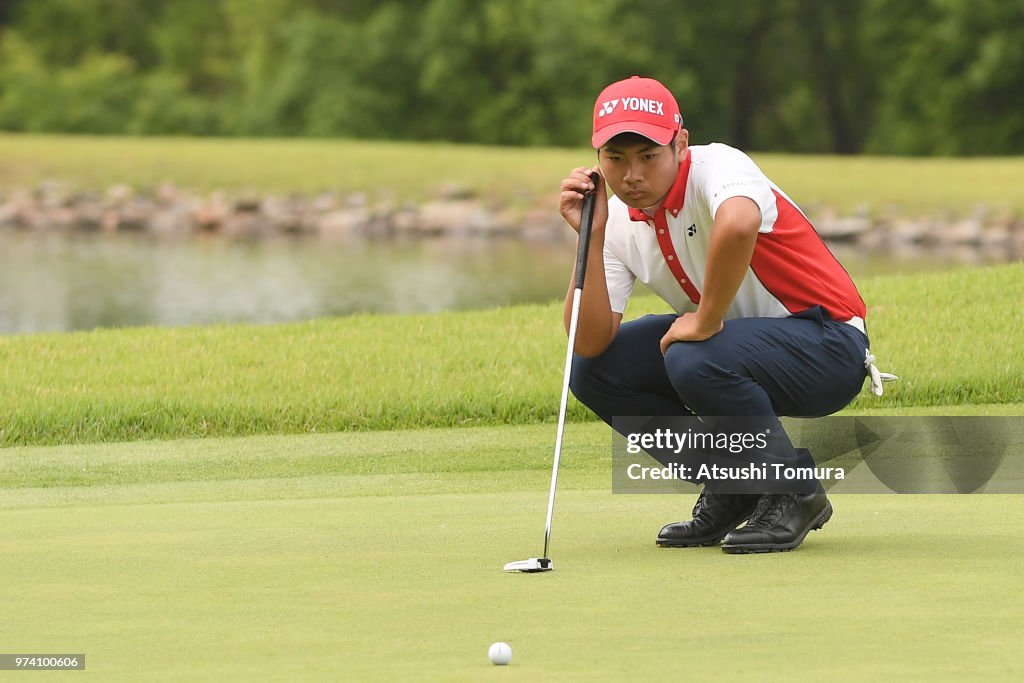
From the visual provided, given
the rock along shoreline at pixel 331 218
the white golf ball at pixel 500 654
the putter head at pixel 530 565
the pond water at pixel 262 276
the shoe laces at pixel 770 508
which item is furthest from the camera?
the rock along shoreline at pixel 331 218

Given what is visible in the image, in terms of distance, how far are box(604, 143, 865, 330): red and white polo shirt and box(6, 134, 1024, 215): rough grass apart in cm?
2354

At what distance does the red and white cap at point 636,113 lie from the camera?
12.3ft

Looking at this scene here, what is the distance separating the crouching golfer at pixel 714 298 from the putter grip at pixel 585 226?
22 mm

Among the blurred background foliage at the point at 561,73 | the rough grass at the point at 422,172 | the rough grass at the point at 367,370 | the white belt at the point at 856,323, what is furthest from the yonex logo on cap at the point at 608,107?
the blurred background foliage at the point at 561,73

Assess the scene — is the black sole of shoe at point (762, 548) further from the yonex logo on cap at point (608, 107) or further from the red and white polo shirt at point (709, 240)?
the yonex logo on cap at point (608, 107)

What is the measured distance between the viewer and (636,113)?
3.77 m

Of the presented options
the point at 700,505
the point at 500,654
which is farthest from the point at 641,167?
the point at 500,654

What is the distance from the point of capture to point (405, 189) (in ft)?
98.7

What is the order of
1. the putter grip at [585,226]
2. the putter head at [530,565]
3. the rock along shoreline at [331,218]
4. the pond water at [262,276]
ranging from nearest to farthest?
the putter head at [530,565] → the putter grip at [585,226] → the pond water at [262,276] → the rock along shoreline at [331,218]

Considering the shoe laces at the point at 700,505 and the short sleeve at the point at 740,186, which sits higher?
the short sleeve at the point at 740,186

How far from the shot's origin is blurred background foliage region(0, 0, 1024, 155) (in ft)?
131

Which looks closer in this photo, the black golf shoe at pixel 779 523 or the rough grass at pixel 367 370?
the black golf shoe at pixel 779 523

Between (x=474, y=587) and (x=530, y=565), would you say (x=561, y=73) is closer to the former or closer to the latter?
(x=530, y=565)

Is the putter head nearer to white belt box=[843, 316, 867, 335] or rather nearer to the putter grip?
the putter grip
